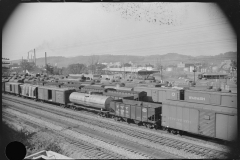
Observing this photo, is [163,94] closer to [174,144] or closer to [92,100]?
[92,100]

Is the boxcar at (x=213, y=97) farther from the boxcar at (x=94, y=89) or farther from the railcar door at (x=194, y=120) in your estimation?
the boxcar at (x=94, y=89)

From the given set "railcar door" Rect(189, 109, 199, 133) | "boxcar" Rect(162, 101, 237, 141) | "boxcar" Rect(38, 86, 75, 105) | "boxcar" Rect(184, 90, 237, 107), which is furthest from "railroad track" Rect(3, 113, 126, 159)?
"boxcar" Rect(184, 90, 237, 107)

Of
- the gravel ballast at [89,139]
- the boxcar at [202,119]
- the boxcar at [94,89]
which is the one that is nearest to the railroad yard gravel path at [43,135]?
the gravel ballast at [89,139]

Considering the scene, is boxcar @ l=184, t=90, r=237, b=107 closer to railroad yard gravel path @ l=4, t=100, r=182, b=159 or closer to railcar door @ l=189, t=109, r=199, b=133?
railcar door @ l=189, t=109, r=199, b=133

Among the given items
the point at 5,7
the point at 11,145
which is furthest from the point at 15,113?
the point at 5,7

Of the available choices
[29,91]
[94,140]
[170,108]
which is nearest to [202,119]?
[170,108]
